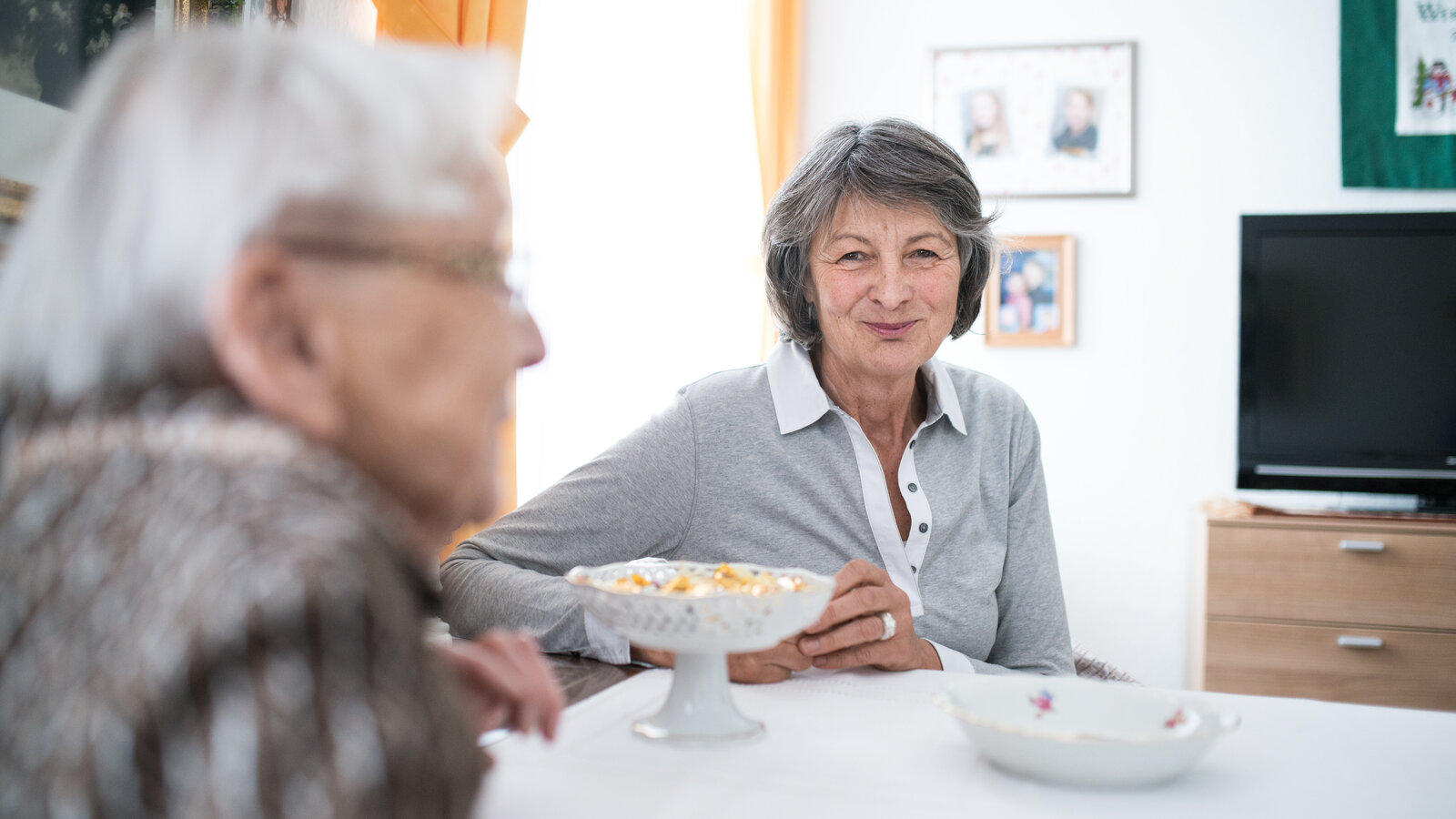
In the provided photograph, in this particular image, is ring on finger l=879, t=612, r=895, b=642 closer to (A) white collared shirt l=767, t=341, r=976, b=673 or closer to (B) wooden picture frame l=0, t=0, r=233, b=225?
(A) white collared shirt l=767, t=341, r=976, b=673

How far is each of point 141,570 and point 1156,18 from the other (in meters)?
3.77

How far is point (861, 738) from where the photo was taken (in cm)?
85

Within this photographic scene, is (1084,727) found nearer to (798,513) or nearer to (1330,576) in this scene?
(798,513)

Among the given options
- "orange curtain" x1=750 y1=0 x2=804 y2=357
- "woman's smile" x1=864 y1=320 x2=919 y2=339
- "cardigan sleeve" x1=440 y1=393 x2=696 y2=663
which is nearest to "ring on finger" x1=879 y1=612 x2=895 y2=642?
"cardigan sleeve" x1=440 y1=393 x2=696 y2=663

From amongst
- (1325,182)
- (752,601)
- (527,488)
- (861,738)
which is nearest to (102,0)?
(752,601)

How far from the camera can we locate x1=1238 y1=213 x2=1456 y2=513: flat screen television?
2.99 metres

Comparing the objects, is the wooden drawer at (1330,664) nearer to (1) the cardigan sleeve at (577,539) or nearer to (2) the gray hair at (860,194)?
(2) the gray hair at (860,194)

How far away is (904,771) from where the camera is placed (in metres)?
0.77

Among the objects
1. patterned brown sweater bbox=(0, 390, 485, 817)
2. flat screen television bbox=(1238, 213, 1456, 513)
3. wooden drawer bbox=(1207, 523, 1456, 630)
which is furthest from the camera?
flat screen television bbox=(1238, 213, 1456, 513)

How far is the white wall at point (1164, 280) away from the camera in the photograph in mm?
3375

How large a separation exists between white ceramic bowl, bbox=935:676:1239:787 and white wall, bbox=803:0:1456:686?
8.75 ft

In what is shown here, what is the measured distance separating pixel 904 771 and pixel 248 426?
22.4 inches

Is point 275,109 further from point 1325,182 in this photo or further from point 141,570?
point 1325,182

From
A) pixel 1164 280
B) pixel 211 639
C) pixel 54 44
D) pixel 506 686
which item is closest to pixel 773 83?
pixel 1164 280
